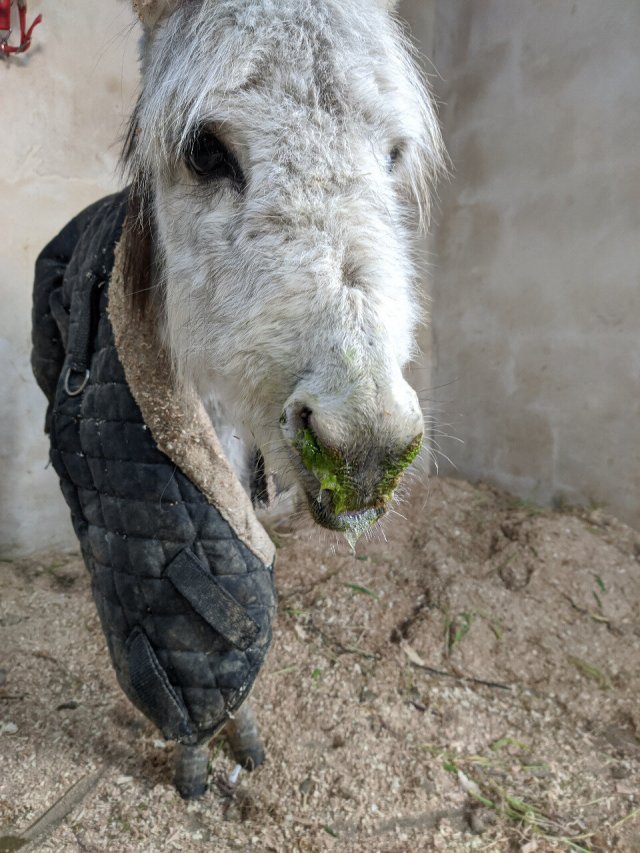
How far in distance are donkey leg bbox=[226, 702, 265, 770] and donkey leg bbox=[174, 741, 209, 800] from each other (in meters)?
0.14

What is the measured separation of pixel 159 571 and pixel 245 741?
707 millimetres

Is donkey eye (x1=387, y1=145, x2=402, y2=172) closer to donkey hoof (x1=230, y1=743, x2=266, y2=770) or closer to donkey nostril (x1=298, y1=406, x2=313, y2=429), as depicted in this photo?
donkey nostril (x1=298, y1=406, x2=313, y2=429)

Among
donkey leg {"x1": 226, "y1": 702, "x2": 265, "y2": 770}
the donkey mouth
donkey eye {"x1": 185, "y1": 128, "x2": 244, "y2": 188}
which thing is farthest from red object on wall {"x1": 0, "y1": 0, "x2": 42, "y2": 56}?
donkey leg {"x1": 226, "y1": 702, "x2": 265, "y2": 770}

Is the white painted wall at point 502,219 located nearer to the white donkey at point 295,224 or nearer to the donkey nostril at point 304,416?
the white donkey at point 295,224

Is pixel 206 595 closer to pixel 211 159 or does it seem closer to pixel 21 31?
pixel 211 159

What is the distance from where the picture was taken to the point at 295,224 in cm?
86

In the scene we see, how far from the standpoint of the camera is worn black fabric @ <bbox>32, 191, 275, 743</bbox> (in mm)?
1181

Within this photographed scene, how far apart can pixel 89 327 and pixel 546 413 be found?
231cm

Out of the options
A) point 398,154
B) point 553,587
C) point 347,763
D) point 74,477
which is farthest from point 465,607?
point 398,154

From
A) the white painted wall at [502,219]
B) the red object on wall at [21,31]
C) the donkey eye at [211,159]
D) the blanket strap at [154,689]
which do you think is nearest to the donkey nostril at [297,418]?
the donkey eye at [211,159]

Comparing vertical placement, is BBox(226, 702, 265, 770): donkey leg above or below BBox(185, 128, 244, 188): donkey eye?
below

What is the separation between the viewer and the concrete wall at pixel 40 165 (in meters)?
2.24

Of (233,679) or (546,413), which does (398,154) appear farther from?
(546,413)

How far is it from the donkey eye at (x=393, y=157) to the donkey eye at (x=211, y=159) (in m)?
0.28
